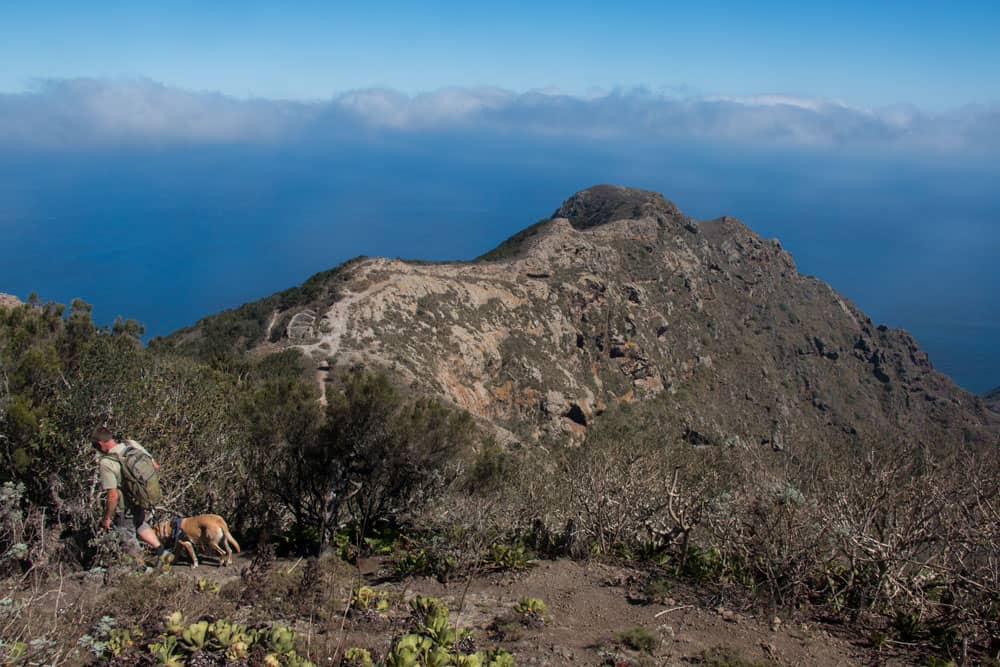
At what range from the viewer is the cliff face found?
3806cm

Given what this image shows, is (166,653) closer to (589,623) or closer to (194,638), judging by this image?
(194,638)

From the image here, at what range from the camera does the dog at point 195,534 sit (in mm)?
8484

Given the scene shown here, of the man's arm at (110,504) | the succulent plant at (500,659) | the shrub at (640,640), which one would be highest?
the man's arm at (110,504)

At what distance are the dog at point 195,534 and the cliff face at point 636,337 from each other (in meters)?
9.01

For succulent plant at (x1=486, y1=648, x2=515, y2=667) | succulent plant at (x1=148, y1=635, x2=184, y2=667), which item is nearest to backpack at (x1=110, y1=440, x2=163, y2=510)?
succulent plant at (x1=148, y1=635, x2=184, y2=667)

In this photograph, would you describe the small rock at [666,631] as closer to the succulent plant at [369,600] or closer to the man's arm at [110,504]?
the succulent plant at [369,600]

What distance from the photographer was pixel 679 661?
6.57 m

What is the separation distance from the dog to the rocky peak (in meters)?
74.7

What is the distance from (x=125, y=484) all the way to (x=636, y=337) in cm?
5209

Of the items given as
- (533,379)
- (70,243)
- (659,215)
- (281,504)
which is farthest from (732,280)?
(70,243)

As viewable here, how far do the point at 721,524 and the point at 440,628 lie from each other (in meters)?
4.12

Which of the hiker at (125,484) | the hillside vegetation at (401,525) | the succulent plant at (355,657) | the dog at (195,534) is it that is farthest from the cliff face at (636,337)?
the hiker at (125,484)

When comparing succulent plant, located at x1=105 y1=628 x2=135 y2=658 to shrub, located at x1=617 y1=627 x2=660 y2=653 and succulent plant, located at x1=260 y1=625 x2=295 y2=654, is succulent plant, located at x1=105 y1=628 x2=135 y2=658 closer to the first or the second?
succulent plant, located at x1=260 y1=625 x2=295 y2=654

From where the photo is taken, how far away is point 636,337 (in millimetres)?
57062
